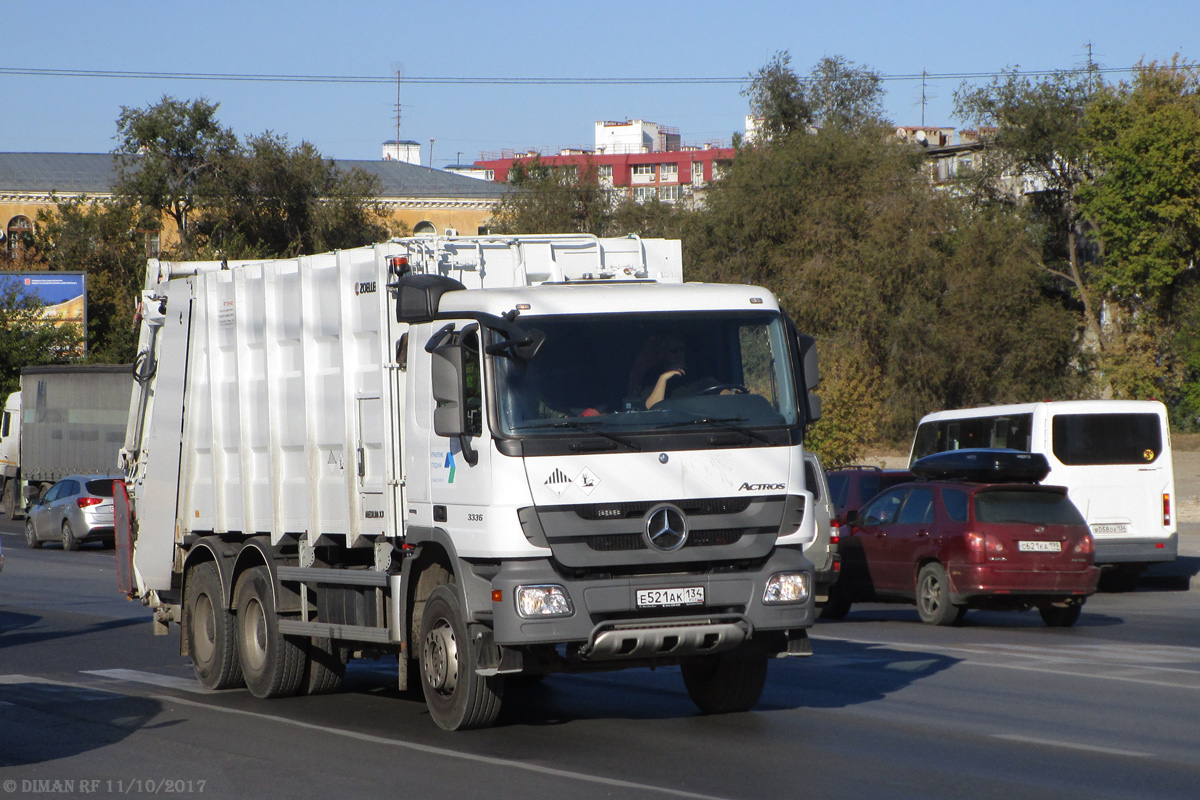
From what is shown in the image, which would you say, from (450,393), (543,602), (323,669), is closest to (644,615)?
(543,602)

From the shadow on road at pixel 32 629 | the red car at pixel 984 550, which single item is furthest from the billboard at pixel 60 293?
the red car at pixel 984 550

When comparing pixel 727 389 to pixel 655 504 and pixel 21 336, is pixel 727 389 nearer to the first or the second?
pixel 655 504

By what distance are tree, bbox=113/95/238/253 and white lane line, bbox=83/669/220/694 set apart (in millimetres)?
53553

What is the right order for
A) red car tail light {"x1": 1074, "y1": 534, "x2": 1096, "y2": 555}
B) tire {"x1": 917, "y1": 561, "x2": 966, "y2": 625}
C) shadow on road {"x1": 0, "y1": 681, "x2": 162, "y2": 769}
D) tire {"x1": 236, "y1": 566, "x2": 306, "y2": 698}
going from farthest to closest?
tire {"x1": 917, "y1": 561, "x2": 966, "y2": 625} < red car tail light {"x1": 1074, "y1": 534, "x2": 1096, "y2": 555} < tire {"x1": 236, "y1": 566, "x2": 306, "y2": 698} < shadow on road {"x1": 0, "y1": 681, "x2": 162, "y2": 769}

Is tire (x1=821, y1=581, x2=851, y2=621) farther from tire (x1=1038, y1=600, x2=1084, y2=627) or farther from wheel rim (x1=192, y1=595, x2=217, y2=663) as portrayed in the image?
wheel rim (x1=192, y1=595, x2=217, y2=663)

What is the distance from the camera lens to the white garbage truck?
836cm

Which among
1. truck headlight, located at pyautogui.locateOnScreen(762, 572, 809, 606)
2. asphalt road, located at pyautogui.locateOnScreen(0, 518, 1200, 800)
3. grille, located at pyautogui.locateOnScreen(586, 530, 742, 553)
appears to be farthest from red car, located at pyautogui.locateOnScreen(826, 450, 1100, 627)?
grille, located at pyautogui.locateOnScreen(586, 530, 742, 553)

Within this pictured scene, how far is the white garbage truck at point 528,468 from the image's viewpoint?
329 inches

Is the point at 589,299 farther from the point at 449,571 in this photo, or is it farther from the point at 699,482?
the point at 449,571

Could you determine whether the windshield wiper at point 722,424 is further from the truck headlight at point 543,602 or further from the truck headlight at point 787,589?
the truck headlight at point 543,602

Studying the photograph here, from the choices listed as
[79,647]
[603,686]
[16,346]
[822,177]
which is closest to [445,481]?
[603,686]

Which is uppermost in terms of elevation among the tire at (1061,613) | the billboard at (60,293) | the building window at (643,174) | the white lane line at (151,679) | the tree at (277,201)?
the building window at (643,174)

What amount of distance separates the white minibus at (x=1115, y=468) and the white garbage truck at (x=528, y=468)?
37.8 ft

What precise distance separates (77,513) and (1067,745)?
1036 inches
